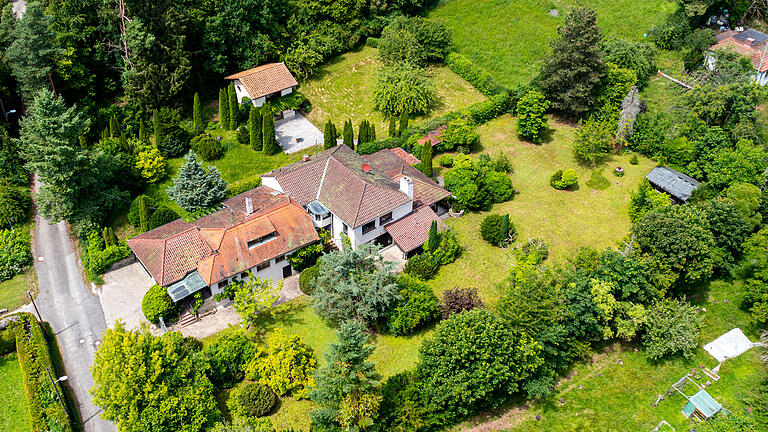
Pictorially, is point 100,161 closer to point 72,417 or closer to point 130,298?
point 130,298

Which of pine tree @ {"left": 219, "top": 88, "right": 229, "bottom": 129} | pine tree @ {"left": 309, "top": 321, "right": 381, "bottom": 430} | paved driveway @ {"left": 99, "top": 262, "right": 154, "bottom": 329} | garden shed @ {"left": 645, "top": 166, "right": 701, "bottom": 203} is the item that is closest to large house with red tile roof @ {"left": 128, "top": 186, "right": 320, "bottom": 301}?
paved driveway @ {"left": 99, "top": 262, "right": 154, "bottom": 329}

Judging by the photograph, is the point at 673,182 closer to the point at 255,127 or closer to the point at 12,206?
the point at 255,127

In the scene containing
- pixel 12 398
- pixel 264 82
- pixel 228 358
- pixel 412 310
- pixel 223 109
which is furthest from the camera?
pixel 264 82

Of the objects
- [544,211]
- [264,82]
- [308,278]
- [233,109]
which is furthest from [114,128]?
[544,211]

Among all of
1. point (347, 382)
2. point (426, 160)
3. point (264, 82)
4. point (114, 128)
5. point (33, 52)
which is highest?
point (33, 52)

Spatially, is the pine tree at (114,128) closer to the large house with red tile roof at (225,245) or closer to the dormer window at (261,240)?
the large house with red tile roof at (225,245)

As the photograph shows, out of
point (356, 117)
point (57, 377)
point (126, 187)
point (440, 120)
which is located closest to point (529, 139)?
point (440, 120)

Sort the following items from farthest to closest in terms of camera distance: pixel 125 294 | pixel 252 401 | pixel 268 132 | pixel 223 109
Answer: pixel 223 109 → pixel 268 132 → pixel 125 294 → pixel 252 401
